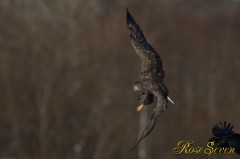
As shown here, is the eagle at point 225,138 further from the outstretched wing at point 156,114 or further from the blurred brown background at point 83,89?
the blurred brown background at point 83,89

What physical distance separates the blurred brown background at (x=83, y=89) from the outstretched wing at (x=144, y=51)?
13.0m

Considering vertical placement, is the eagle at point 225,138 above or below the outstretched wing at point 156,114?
below

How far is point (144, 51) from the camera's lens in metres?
11.5

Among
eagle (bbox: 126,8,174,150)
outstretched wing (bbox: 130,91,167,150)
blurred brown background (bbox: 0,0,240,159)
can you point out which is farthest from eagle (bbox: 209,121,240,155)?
blurred brown background (bbox: 0,0,240,159)

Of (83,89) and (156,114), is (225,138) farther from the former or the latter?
(83,89)

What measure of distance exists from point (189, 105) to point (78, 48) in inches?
217

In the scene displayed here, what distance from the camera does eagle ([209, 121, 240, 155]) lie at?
27.1ft

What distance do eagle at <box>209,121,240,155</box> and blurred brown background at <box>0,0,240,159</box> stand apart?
1609cm

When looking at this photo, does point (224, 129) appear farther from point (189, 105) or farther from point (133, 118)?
point (189, 105)

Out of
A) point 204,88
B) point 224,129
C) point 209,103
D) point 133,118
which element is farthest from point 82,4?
point 224,129

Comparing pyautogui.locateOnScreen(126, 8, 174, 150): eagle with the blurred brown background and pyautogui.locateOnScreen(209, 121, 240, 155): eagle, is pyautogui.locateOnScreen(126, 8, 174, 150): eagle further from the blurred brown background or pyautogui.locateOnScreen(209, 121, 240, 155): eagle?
the blurred brown background

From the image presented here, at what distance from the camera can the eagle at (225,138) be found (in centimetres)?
827

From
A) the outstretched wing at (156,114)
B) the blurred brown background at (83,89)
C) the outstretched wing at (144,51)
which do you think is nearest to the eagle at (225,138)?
the outstretched wing at (156,114)

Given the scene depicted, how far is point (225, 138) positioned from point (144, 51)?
132 inches
